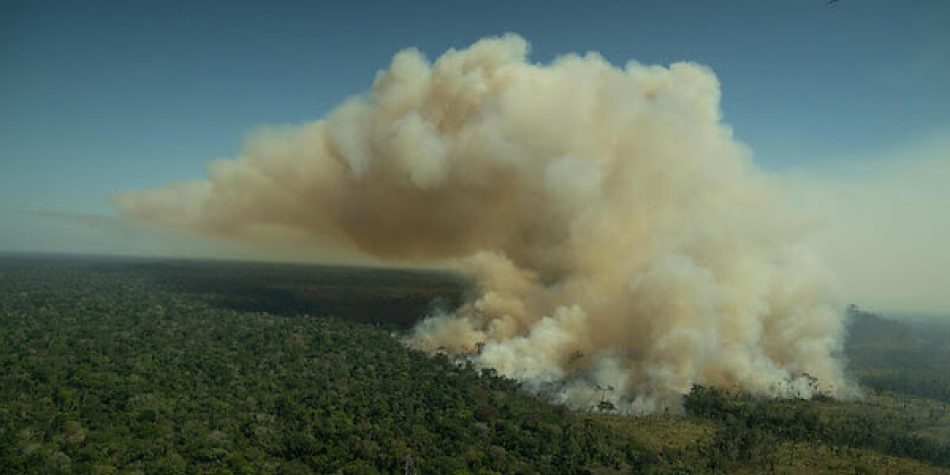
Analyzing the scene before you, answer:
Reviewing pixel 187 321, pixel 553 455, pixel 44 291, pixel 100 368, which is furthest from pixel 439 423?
pixel 44 291

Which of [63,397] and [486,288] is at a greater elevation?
[486,288]

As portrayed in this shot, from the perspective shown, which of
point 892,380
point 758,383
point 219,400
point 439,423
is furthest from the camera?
point 892,380

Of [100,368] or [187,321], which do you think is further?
[187,321]

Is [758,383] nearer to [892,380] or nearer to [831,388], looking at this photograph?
[831,388]

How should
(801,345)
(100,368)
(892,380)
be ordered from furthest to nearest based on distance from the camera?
(892,380) → (801,345) → (100,368)

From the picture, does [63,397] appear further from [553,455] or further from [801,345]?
[801,345]

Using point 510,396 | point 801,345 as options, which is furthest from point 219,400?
point 801,345
